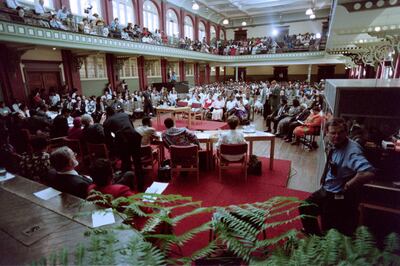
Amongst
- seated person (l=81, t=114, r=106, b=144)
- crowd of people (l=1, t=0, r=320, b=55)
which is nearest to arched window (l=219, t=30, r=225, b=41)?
→ crowd of people (l=1, t=0, r=320, b=55)

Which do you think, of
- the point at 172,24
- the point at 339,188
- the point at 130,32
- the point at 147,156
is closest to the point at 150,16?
the point at 172,24

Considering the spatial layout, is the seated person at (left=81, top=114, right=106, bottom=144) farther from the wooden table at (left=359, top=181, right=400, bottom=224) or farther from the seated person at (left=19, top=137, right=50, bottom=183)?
the wooden table at (left=359, top=181, right=400, bottom=224)

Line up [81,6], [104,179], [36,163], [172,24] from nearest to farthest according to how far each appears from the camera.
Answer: [104,179], [36,163], [81,6], [172,24]

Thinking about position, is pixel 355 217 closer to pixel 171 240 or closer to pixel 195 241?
pixel 195 241

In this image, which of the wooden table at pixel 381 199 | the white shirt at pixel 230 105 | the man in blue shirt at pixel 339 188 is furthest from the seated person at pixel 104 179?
the white shirt at pixel 230 105

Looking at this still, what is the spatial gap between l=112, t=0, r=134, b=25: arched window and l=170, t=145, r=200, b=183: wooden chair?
1349 centimetres

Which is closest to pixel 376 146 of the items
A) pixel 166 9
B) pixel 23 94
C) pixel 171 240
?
Answer: pixel 171 240

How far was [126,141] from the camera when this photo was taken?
412 cm

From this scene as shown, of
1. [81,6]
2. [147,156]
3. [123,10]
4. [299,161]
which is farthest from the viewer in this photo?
[123,10]

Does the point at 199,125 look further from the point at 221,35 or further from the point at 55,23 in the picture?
the point at 221,35

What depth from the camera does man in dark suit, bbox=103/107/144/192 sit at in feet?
13.5

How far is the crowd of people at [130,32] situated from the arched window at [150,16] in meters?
0.84

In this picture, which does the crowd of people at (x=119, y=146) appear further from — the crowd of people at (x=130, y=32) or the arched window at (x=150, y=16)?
the arched window at (x=150, y=16)

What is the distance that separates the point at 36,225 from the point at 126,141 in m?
2.53
